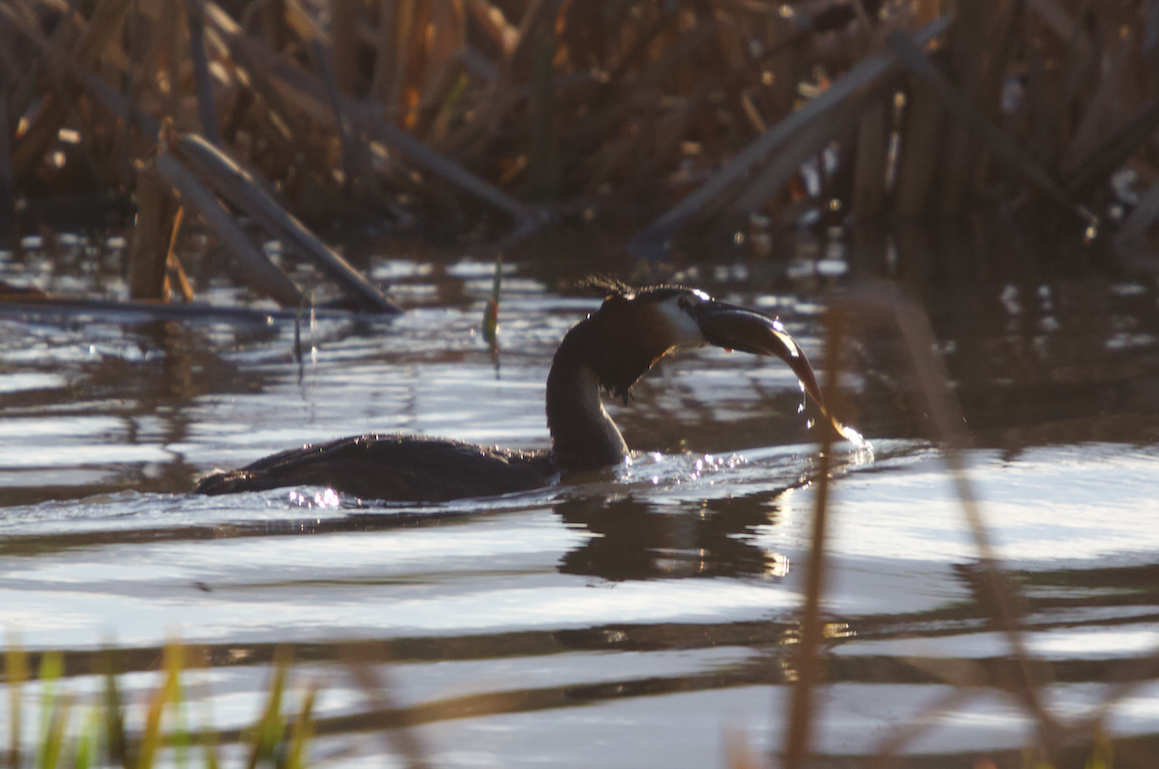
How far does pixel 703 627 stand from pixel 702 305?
6.01ft

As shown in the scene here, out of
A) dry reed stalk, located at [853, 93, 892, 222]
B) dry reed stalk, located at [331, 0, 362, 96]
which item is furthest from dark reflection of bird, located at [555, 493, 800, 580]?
dry reed stalk, located at [331, 0, 362, 96]

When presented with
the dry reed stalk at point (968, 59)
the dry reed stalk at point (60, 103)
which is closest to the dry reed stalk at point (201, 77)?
the dry reed stalk at point (60, 103)

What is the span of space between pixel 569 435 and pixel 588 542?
3.14ft

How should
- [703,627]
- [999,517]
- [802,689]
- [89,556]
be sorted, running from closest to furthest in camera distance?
[802,689], [703,627], [89,556], [999,517]

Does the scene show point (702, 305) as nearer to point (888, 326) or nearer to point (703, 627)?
point (703, 627)

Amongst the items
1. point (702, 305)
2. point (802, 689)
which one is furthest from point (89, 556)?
point (802, 689)

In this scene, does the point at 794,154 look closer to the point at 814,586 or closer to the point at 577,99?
the point at 577,99

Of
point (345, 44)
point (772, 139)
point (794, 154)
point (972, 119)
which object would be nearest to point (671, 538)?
point (772, 139)

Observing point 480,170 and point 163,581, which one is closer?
point 163,581

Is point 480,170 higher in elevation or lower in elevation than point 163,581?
higher

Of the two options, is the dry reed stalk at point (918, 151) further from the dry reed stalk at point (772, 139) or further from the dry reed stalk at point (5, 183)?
the dry reed stalk at point (5, 183)

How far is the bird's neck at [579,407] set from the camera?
4.76 m

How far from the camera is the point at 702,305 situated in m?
4.69

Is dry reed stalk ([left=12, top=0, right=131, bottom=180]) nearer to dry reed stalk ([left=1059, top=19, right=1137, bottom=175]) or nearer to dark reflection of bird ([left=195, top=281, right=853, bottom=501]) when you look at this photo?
dark reflection of bird ([left=195, top=281, right=853, bottom=501])
